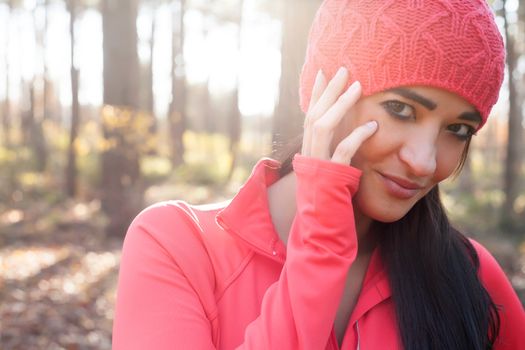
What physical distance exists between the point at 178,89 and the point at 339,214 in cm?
2463

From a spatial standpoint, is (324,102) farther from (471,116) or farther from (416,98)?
(471,116)

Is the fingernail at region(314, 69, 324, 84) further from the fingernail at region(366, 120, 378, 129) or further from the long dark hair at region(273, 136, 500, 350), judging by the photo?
the long dark hair at region(273, 136, 500, 350)

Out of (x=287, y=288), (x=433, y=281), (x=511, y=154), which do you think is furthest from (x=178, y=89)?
(x=287, y=288)

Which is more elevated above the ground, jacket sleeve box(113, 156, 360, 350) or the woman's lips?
the woman's lips

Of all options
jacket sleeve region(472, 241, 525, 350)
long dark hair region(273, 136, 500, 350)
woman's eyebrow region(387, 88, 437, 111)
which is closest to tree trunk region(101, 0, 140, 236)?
long dark hair region(273, 136, 500, 350)

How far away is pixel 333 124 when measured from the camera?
1.71 m

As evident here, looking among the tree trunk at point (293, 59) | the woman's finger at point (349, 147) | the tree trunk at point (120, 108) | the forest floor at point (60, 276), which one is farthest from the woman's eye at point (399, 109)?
the tree trunk at point (120, 108)

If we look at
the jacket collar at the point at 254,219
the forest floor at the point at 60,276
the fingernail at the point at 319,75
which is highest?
the fingernail at the point at 319,75

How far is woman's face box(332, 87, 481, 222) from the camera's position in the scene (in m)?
1.74

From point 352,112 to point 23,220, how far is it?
12.0 m

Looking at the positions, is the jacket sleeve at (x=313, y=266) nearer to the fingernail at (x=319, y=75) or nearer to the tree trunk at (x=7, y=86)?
the fingernail at (x=319, y=75)

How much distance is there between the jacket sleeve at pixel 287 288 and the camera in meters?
1.57

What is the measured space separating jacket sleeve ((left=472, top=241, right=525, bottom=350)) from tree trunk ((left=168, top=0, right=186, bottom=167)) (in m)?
21.0

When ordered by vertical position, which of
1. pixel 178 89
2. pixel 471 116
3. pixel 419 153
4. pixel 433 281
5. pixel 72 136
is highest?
pixel 471 116
